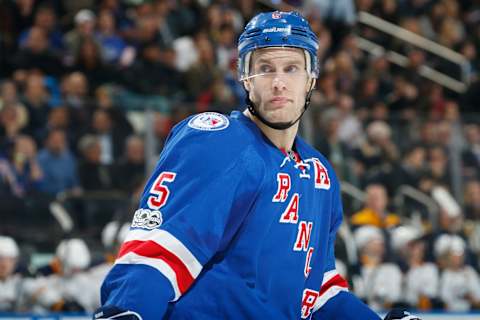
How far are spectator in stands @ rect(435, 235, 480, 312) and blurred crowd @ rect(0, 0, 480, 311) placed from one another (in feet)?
0.04

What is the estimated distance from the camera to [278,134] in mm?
2768

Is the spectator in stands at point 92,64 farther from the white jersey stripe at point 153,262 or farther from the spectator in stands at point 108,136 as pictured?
the white jersey stripe at point 153,262

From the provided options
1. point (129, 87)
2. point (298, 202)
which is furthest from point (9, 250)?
point (298, 202)

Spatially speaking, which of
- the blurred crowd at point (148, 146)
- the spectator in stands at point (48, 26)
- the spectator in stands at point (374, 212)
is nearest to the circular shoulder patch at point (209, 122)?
the blurred crowd at point (148, 146)

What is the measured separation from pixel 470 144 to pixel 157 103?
106 inches

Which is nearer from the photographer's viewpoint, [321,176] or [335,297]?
[321,176]

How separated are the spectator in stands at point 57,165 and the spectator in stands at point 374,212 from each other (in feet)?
7.45

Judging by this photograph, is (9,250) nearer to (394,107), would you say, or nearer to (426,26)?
(394,107)

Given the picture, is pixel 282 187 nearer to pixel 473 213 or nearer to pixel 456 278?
pixel 456 278

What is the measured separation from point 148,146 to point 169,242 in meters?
4.87

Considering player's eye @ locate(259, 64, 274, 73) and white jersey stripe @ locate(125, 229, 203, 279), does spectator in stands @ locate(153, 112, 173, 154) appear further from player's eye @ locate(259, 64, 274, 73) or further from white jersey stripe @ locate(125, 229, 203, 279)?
white jersey stripe @ locate(125, 229, 203, 279)

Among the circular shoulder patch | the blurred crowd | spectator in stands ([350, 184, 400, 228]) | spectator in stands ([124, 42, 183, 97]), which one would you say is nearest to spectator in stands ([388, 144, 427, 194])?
the blurred crowd

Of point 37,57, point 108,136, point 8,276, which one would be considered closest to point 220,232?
point 8,276

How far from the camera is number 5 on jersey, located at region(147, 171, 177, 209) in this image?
8.01ft
